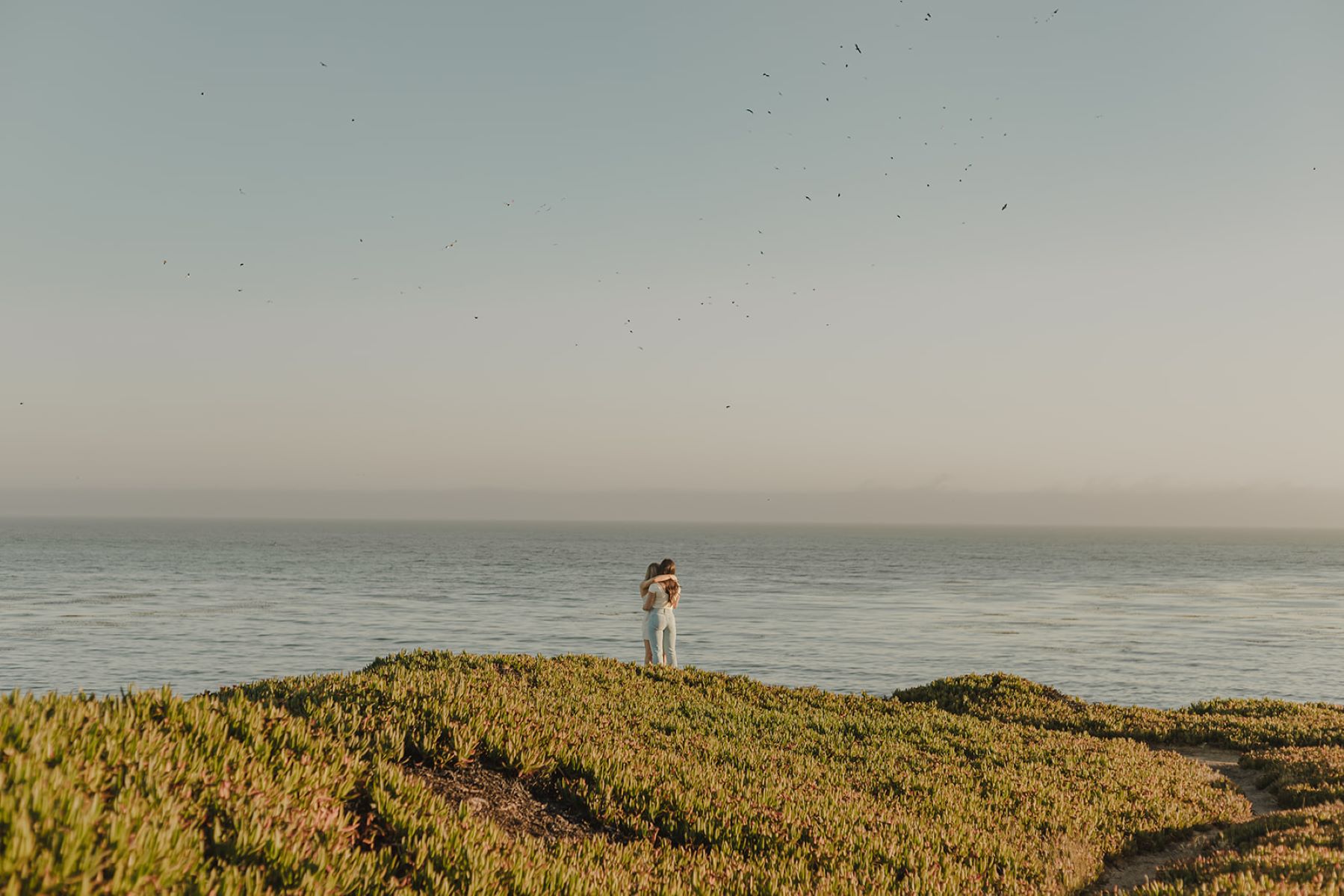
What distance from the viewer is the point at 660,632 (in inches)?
843

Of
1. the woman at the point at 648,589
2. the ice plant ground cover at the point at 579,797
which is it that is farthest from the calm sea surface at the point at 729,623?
the ice plant ground cover at the point at 579,797

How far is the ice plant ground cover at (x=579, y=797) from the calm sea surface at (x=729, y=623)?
11547 mm

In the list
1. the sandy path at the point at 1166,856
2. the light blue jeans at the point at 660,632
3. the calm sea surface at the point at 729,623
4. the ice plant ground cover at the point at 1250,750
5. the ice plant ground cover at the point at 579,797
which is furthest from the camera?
the calm sea surface at the point at 729,623

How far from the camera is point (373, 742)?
26.1ft

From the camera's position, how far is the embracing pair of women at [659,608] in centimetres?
2111

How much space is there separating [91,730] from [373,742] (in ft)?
8.90

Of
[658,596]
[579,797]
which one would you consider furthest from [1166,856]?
[658,596]

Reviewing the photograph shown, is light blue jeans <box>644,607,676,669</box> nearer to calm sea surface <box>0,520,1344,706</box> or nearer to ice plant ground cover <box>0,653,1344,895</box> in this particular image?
ice plant ground cover <box>0,653,1344,895</box>

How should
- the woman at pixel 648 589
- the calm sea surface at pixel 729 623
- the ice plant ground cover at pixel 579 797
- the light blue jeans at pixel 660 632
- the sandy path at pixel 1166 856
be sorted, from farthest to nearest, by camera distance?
1. the calm sea surface at pixel 729 623
2. the light blue jeans at pixel 660 632
3. the woman at pixel 648 589
4. the sandy path at pixel 1166 856
5. the ice plant ground cover at pixel 579 797

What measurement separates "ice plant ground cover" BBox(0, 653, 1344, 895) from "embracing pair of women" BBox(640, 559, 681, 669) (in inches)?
176

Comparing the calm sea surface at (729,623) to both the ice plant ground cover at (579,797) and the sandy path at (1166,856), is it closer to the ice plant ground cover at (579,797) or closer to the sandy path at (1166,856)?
the ice plant ground cover at (579,797)

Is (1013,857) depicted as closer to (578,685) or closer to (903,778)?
(903,778)

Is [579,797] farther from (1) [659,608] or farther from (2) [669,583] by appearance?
(2) [669,583]

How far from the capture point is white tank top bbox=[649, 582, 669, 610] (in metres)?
21.1
